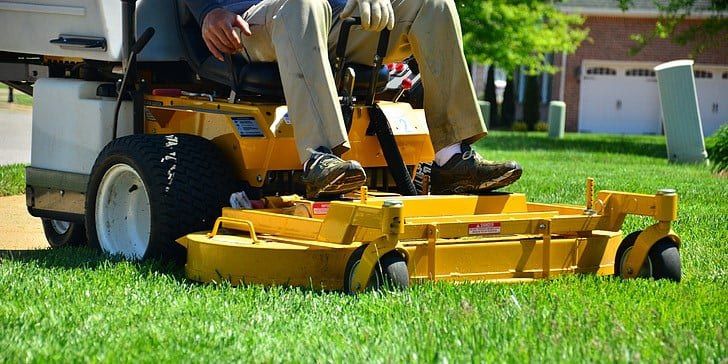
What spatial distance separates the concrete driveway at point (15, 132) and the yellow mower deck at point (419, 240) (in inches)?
264

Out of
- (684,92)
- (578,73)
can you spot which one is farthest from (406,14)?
(578,73)

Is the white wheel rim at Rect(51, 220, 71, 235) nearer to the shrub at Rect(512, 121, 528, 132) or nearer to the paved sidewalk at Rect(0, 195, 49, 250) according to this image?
the paved sidewalk at Rect(0, 195, 49, 250)

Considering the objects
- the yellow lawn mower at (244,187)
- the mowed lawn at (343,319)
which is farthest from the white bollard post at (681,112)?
the mowed lawn at (343,319)

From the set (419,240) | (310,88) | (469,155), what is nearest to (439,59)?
(469,155)

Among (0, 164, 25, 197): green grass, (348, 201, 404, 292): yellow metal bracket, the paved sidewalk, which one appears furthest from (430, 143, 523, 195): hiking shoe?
(0, 164, 25, 197): green grass

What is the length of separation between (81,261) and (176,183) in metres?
0.60

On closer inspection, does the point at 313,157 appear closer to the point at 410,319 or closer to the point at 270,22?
the point at 270,22

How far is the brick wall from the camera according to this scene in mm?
38000

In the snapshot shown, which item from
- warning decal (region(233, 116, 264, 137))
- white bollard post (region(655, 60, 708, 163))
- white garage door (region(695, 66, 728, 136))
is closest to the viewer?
warning decal (region(233, 116, 264, 137))

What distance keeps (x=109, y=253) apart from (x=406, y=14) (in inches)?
72.0

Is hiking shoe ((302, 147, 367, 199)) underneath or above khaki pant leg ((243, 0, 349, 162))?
underneath

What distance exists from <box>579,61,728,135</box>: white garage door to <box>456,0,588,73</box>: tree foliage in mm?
4639

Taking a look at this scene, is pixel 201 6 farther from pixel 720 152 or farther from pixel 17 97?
pixel 720 152

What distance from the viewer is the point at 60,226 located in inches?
291
